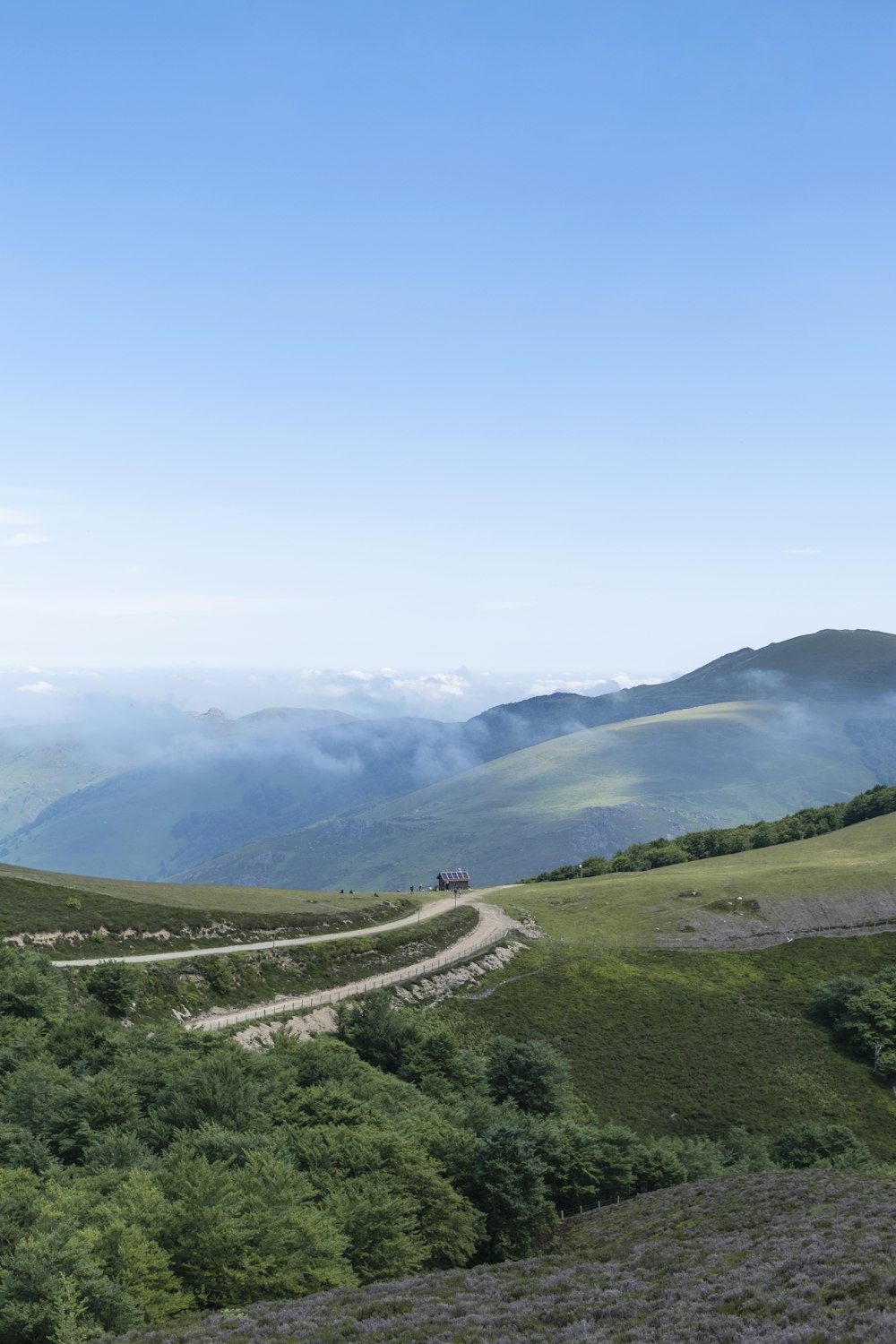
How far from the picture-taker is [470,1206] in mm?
46500

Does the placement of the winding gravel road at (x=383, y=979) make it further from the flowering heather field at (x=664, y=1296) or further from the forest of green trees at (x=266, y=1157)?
the flowering heather field at (x=664, y=1296)

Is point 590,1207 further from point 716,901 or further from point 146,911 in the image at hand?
point 716,901

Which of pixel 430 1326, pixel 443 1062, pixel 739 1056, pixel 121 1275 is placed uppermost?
pixel 121 1275

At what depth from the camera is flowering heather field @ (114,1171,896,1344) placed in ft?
93.2

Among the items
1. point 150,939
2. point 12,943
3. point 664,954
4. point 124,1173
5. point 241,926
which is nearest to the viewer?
point 124,1173

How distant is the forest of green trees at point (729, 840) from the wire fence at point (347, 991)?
2472 inches

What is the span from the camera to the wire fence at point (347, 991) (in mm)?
76250

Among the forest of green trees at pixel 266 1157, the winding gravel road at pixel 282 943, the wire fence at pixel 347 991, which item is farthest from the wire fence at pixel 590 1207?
the winding gravel road at pixel 282 943

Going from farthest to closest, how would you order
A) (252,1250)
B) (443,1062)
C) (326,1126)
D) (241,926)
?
1. (241,926)
2. (443,1062)
3. (326,1126)
4. (252,1250)

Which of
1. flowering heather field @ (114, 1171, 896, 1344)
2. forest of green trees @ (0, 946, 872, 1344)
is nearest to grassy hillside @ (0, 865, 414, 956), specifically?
forest of green trees @ (0, 946, 872, 1344)

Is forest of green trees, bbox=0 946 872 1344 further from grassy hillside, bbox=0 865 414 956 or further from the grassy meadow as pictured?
the grassy meadow

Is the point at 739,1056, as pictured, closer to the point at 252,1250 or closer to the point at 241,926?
the point at 241,926

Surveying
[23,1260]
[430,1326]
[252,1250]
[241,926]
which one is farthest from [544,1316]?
[241,926]

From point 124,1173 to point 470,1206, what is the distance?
17.3 m
